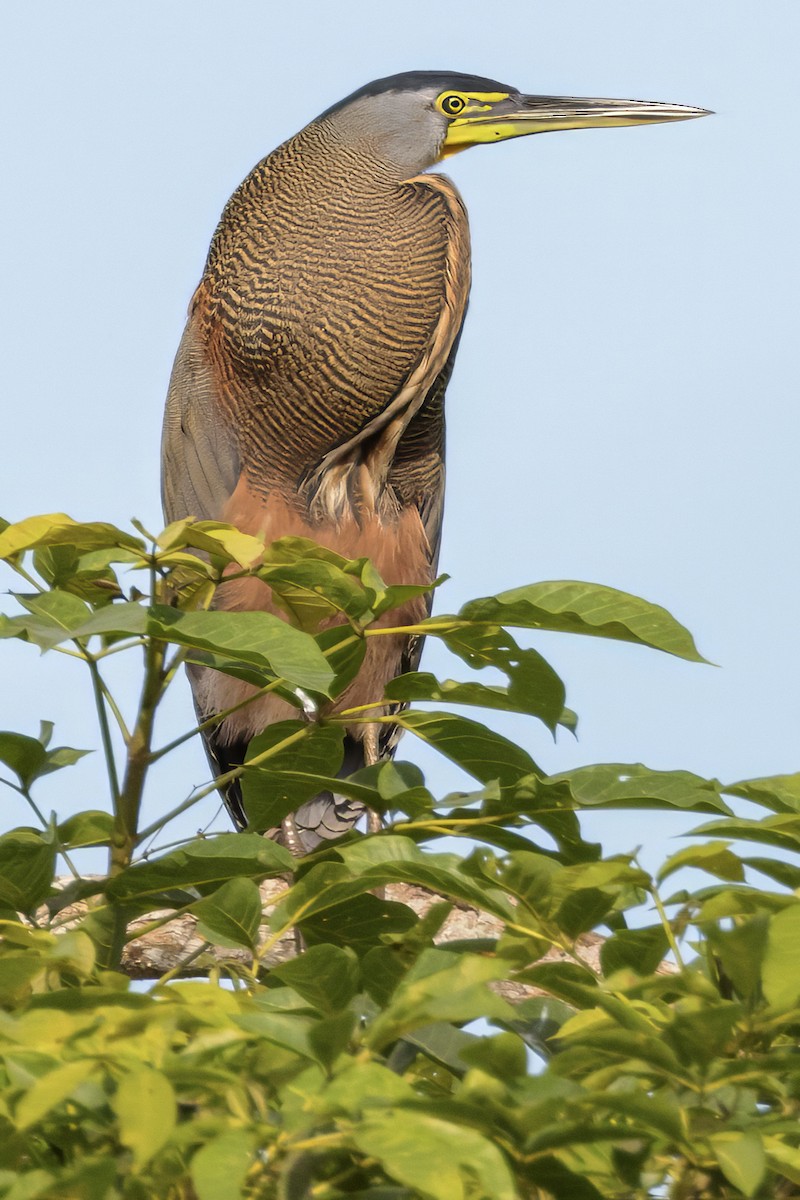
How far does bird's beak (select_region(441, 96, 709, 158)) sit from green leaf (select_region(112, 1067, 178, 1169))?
10.2 ft

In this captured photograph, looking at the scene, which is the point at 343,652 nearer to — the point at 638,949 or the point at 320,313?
the point at 638,949

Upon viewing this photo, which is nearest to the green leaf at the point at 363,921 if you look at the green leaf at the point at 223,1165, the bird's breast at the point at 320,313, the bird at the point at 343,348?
the green leaf at the point at 223,1165

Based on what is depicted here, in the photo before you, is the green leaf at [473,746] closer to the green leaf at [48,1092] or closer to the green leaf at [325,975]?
the green leaf at [325,975]

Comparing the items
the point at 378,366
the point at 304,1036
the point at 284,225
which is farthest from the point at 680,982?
the point at 284,225

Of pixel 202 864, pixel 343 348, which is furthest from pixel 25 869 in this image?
pixel 343 348

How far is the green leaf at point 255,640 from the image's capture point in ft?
2.48

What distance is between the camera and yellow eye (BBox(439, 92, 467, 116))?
3.44m

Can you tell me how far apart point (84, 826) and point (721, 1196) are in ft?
1.65

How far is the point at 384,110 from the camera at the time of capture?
349 centimetres

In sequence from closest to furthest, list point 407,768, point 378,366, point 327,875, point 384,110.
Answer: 1. point 327,875
2. point 407,768
3. point 378,366
4. point 384,110

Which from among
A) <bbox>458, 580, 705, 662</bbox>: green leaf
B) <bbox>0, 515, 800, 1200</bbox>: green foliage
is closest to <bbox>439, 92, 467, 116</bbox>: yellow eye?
<bbox>0, 515, 800, 1200</bbox>: green foliage

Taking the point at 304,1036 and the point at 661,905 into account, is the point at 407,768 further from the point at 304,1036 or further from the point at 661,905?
the point at 304,1036

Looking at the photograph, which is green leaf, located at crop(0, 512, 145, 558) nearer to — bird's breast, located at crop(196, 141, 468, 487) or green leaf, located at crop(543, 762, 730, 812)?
green leaf, located at crop(543, 762, 730, 812)

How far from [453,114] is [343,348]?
27.0 inches
